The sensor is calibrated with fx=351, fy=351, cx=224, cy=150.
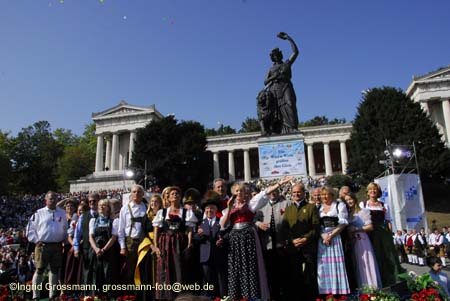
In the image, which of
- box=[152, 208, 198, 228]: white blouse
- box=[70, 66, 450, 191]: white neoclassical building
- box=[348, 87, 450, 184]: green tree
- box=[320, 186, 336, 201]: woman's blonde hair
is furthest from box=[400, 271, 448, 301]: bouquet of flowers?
box=[70, 66, 450, 191]: white neoclassical building

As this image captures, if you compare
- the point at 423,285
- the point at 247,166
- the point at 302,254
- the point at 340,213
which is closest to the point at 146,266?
the point at 302,254

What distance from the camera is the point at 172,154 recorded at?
4419 centimetres

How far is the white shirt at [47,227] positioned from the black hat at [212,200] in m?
3.04

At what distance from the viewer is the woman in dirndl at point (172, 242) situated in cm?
537

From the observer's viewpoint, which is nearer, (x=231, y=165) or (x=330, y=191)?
(x=330, y=191)

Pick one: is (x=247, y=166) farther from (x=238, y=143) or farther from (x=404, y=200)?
(x=404, y=200)

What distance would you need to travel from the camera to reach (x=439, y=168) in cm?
3328

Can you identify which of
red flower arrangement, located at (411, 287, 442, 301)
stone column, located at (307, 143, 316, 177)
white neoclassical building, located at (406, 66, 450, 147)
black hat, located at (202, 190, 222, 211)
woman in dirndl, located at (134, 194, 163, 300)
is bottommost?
red flower arrangement, located at (411, 287, 442, 301)

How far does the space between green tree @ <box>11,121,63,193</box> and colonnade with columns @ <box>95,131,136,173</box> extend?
9.61 metres

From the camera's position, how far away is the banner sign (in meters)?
12.8

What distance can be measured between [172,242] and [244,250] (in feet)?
3.82

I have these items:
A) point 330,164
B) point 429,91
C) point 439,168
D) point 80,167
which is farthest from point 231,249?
point 80,167

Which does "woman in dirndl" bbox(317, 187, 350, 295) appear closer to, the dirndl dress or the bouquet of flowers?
the dirndl dress

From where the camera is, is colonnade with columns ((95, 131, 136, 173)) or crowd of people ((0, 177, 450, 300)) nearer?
crowd of people ((0, 177, 450, 300))
